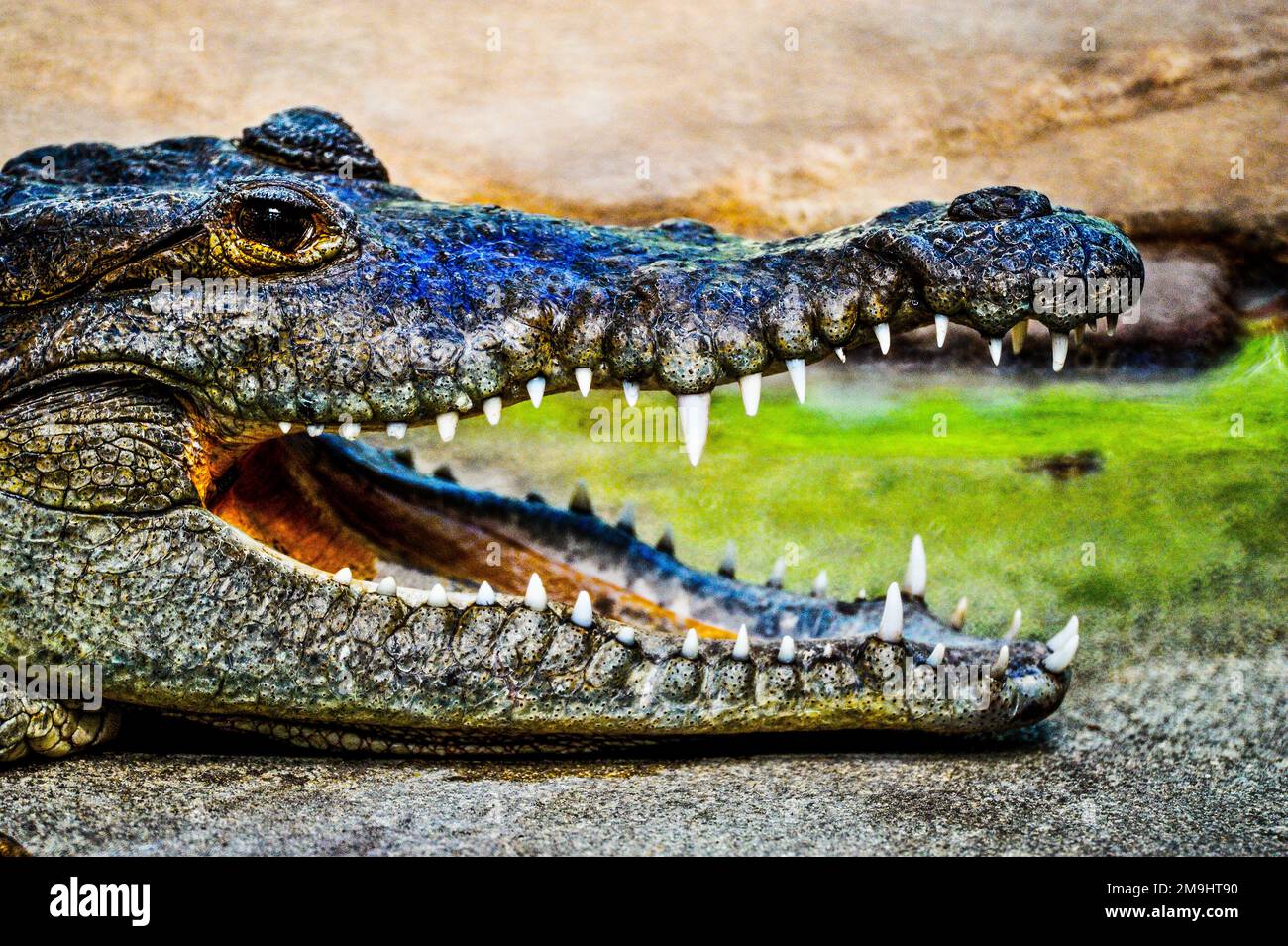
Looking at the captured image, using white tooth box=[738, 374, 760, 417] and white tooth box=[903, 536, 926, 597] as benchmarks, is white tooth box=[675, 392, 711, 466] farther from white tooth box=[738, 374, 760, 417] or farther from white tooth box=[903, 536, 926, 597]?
white tooth box=[903, 536, 926, 597]

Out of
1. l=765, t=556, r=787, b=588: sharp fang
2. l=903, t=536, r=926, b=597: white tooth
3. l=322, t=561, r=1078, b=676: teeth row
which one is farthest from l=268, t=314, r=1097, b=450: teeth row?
l=765, t=556, r=787, b=588: sharp fang

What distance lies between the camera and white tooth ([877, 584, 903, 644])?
3.23 metres

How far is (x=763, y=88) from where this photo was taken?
24.4ft

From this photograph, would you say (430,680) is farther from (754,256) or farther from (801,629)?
(754,256)

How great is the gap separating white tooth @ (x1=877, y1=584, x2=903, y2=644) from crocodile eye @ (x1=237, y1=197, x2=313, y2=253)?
1.71 metres

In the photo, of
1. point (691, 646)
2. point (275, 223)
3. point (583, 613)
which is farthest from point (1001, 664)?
point (275, 223)

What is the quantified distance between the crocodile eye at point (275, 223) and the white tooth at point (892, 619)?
1708 millimetres

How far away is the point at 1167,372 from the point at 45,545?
523 centimetres

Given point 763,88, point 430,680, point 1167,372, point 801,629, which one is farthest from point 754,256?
point 763,88

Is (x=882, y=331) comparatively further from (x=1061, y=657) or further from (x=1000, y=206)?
(x=1061, y=657)

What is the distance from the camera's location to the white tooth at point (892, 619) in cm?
323

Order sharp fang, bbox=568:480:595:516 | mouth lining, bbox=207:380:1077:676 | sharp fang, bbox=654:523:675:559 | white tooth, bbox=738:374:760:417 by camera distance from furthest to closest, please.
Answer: sharp fang, bbox=568:480:595:516
sharp fang, bbox=654:523:675:559
mouth lining, bbox=207:380:1077:676
white tooth, bbox=738:374:760:417

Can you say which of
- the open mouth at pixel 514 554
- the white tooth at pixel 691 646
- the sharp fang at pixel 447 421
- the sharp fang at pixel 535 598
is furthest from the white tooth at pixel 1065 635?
the sharp fang at pixel 447 421

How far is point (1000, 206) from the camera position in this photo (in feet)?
10.4
